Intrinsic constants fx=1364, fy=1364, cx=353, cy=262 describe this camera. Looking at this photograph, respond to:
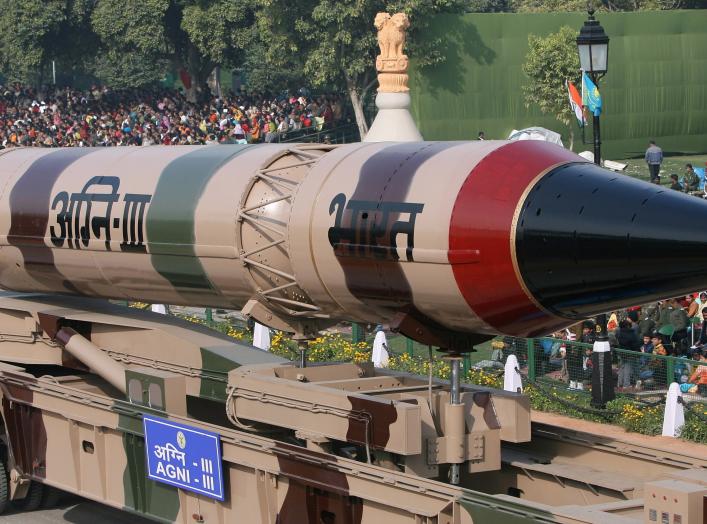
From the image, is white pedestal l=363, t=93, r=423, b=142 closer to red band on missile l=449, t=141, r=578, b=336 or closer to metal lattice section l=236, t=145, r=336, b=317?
metal lattice section l=236, t=145, r=336, b=317

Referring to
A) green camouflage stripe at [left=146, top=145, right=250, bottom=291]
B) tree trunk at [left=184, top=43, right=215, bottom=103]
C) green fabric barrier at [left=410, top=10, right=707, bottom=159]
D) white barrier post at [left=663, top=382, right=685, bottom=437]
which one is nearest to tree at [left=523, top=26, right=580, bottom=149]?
green fabric barrier at [left=410, top=10, right=707, bottom=159]

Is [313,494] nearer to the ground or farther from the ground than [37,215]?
nearer to the ground

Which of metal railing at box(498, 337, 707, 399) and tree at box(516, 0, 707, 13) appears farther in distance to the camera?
tree at box(516, 0, 707, 13)

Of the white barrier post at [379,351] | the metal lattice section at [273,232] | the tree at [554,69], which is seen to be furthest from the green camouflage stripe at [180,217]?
the tree at [554,69]

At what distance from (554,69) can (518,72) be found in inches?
107

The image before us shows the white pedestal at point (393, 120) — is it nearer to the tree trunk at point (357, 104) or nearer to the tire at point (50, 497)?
the tree trunk at point (357, 104)

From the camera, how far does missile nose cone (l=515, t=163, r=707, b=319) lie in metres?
9.61

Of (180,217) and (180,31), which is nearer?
(180,217)

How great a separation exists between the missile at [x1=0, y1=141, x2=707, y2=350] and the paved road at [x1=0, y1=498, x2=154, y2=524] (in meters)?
2.47

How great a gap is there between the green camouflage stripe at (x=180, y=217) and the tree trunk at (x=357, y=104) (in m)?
36.4

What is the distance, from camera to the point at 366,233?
36.4ft

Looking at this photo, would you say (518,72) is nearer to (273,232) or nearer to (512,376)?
(512,376)

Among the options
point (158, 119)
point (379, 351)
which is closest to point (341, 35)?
point (158, 119)

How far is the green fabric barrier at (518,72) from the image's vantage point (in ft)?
156
